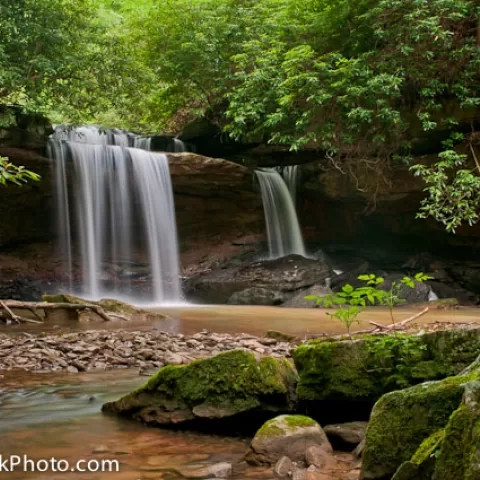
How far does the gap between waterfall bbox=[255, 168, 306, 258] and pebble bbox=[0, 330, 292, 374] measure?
12.1 metres

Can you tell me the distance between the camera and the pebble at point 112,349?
623 centimetres

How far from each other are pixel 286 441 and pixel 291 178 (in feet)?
57.8

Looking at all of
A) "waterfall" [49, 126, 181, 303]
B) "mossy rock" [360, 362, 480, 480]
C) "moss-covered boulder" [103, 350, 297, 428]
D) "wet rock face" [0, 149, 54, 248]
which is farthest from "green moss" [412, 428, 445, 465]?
"waterfall" [49, 126, 181, 303]

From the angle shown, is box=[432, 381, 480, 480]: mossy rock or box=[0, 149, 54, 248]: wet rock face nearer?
box=[432, 381, 480, 480]: mossy rock

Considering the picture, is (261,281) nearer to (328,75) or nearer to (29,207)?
(328,75)

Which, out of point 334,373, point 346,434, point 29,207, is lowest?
point 346,434

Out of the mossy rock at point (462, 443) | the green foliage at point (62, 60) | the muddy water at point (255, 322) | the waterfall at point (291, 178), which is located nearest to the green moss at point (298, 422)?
the mossy rock at point (462, 443)

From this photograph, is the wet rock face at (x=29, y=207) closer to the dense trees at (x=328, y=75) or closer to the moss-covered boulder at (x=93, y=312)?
the dense trees at (x=328, y=75)

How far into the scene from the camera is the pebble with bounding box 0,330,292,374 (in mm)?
6230

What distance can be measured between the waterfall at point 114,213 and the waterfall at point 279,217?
3.54m

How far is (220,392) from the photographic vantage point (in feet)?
12.5

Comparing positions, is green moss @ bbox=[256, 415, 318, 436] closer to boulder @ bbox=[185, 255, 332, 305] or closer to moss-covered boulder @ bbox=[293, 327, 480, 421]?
moss-covered boulder @ bbox=[293, 327, 480, 421]

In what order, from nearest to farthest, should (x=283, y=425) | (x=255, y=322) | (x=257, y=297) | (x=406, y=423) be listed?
(x=406, y=423), (x=283, y=425), (x=255, y=322), (x=257, y=297)

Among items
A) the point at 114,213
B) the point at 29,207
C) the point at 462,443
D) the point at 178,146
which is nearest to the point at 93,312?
the point at 114,213
